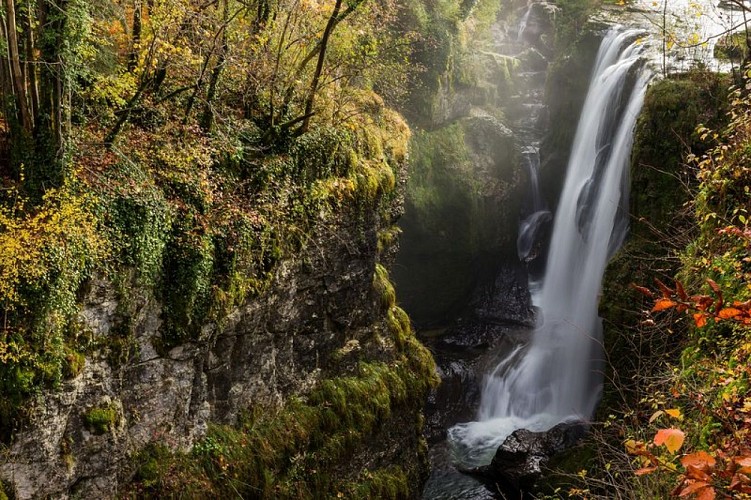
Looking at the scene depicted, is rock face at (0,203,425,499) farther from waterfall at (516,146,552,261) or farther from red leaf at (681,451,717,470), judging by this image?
waterfall at (516,146,552,261)

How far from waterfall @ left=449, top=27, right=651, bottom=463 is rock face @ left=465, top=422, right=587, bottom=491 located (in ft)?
3.50

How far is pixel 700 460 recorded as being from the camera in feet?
8.29

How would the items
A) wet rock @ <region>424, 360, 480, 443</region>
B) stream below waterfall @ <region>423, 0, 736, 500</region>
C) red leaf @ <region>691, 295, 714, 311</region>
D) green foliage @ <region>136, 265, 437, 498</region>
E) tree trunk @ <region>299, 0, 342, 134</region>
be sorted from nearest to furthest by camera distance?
red leaf @ <region>691, 295, 714, 311</region>
green foliage @ <region>136, 265, 437, 498</region>
tree trunk @ <region>299, 0, 342, 134</region>
stream below waterfall @ <region>423, 0, 736, 500</region>
wet rock @ <region>424, 360, 480, 443</region>

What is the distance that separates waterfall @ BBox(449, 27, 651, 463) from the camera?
49.9 feet

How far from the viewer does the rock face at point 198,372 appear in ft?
22.7

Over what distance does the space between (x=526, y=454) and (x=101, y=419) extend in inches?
384

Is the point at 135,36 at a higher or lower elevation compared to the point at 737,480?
higher

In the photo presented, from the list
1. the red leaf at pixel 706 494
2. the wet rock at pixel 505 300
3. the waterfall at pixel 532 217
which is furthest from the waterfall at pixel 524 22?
the red leaf at pixel 706 494

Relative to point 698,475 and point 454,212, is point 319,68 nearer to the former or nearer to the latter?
point 698,475

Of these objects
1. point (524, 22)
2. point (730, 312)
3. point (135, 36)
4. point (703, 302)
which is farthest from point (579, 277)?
point (524, 22)

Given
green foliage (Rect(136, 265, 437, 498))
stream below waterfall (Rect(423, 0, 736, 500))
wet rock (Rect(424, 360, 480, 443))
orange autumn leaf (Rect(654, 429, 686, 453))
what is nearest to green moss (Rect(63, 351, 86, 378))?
green foliage (Rect(136, 265, 437, 498))

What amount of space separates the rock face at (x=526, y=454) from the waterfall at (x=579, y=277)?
107 centimetres

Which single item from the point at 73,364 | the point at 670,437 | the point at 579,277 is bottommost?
the point at 73,364

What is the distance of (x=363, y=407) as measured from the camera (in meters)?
11.0
